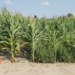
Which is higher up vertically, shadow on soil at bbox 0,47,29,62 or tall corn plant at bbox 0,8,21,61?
tall corn plant at bbox 0,8,21,61

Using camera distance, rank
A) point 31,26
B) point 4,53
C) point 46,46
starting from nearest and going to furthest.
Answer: point 31,26 < point 46,46 < point 4,53

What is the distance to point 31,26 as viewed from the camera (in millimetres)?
3580

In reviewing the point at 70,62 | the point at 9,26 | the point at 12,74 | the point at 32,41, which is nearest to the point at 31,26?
the point at 32,41

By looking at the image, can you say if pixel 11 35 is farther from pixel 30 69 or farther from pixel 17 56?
pixel 30 69

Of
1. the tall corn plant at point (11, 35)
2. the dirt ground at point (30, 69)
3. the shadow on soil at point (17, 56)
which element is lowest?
the dirt ground at point (30, 69)

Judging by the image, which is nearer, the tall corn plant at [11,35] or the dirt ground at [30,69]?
the dirt ground at [30,69]

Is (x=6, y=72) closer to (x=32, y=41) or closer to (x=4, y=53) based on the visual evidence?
(x=32, y=41)

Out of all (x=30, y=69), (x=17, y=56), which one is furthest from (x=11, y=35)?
(x=30, y=69)

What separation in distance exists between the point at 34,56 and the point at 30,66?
1.63ft

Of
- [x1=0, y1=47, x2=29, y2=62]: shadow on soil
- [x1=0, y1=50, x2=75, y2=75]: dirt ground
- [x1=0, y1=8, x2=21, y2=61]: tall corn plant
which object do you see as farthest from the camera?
[x1=0, y1=47, x2=29, y2=62]: shadow on soil

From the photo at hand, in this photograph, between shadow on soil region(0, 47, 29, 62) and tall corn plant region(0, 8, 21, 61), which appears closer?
tall corn plant region(0, 8, 21, 61)

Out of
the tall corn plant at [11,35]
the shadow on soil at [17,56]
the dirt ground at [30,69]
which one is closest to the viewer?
the dirt ground at [30,69]

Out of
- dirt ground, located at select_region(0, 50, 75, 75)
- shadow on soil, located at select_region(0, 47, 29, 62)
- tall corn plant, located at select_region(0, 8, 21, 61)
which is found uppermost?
tall corn plant, located at select_region(0, 8, 21, 61)

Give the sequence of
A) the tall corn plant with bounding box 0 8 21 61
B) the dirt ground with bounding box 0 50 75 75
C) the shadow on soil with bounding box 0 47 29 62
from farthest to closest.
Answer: the shadow on soil with bounding box 0 47 29 62, the tall corn plant with bounding box 0 8 21 61, the dirt ground with bounding box 0 50 75 75
